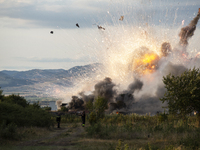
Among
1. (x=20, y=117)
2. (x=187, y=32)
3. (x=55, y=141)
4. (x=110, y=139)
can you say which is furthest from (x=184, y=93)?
(x=187, y=32)

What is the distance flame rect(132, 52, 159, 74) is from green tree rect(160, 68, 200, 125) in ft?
178

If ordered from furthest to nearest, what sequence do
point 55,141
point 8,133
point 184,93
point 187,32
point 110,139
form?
point 187,32 < point 184,93 < point 110,139 < point 55,141 < point 8,133

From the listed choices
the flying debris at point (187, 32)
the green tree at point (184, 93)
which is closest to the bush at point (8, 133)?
the green tree at point (184, 93)

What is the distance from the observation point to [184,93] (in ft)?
104

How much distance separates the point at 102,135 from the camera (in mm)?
26156

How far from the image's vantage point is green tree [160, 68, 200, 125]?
31516 mm

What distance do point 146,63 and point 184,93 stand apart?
2340 inches

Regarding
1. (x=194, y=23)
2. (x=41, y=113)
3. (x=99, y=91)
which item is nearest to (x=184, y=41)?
(x=194, y=23)

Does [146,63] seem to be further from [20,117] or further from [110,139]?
[110,139]

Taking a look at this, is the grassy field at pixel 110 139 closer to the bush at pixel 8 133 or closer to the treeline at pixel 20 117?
the bush at pixel 8 133

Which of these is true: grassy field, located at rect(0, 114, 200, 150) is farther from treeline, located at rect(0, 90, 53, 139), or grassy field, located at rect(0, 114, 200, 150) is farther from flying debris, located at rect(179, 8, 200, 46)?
flying debris, located at rect(179, 8, 200, 46)

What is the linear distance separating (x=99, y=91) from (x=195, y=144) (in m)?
78.8

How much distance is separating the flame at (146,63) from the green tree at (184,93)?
5412cm

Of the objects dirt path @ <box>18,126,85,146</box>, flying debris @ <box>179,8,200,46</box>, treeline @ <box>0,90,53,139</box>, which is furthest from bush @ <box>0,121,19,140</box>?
flying debris @ <box>179,8,200,46</box>
